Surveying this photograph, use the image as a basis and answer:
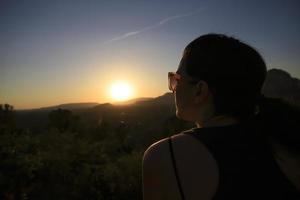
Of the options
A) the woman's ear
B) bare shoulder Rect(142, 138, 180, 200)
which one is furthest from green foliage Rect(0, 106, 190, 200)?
bare shoulder Rect(142, 138, 180, 200)

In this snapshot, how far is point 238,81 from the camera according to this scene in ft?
4.54

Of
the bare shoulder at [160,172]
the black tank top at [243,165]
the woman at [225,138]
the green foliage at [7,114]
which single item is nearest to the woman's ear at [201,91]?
the woman at [225,138]

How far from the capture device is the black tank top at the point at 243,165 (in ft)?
3.82

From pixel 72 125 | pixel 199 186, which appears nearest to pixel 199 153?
pixel 199 186

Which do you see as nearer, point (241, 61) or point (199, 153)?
point (199, 153)

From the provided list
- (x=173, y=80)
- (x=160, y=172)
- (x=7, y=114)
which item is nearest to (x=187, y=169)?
(x=160, y=172)

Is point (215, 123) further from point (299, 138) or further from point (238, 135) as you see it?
point (299, 138)

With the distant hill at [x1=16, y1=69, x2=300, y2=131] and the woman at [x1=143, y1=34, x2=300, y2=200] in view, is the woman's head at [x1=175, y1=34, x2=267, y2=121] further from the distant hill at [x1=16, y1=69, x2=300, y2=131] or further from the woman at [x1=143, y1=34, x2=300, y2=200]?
the distant hill at [x1=16, y1=69, x2=300, y2=131]

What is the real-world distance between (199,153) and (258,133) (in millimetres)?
267

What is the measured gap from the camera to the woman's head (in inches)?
54.2

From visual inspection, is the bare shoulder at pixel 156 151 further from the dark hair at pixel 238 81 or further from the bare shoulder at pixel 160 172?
the dark hair at pixel 238 81

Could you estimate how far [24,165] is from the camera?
11516mm

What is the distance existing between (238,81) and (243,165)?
1.12 feet

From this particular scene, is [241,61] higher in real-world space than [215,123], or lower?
higher
